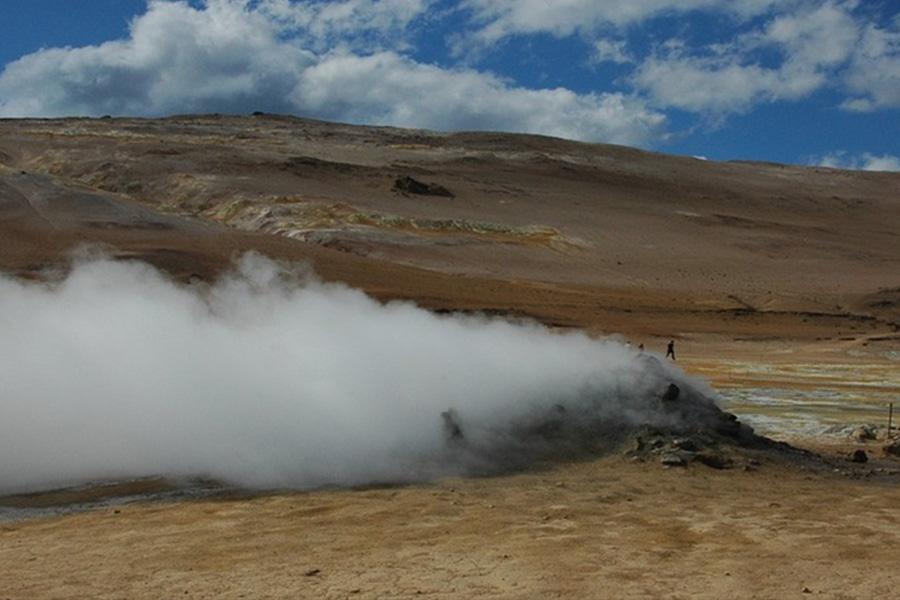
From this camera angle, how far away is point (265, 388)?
13.2 metres

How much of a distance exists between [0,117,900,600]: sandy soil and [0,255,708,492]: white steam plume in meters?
1.40

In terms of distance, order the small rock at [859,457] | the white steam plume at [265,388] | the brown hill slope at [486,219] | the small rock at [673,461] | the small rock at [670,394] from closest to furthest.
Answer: the white steam plume at [265,388] → the small rock at [673,461] → the small rock at [670,394] → the small rock at [859,457] → the brown hill slope at [486,219]

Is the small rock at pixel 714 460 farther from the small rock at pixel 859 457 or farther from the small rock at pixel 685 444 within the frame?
the small rock at pixel 859 457

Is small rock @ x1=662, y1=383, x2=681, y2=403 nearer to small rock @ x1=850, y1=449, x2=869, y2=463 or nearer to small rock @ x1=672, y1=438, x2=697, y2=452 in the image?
small rock @ x1=672, y1=438, x2=697, y2=452

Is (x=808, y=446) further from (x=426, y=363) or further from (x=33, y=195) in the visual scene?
(x=33, y=195)

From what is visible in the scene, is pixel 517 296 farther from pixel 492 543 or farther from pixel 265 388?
pixel 492 543

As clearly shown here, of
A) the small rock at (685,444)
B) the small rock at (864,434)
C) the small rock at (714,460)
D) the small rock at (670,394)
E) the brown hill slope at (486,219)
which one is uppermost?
the brown hill slope at (486,219)

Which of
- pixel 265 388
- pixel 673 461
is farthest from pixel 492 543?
pixel 265 388

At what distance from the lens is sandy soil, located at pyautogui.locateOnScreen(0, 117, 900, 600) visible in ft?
25.5

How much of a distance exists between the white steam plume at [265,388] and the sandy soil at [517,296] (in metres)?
1.40

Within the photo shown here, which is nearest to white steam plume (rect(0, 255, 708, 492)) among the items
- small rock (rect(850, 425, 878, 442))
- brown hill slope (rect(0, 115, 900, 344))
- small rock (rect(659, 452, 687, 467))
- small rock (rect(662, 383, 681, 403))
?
small rock (rect(662, 383, 681, 403))

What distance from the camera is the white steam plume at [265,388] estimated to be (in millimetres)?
11766

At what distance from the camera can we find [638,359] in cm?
1476

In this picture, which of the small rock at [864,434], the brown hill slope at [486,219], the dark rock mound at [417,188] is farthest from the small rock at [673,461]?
the dark rock mound at [417,188]
